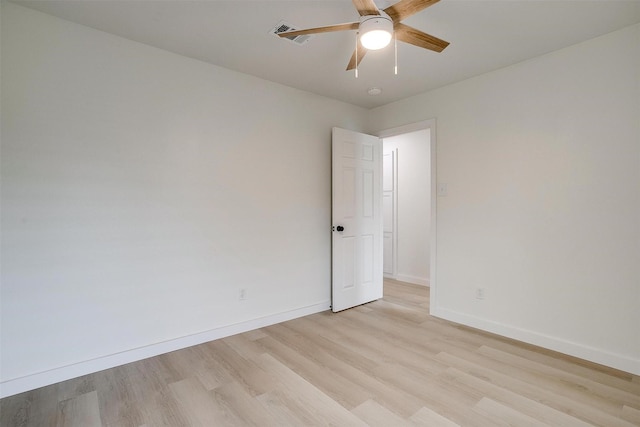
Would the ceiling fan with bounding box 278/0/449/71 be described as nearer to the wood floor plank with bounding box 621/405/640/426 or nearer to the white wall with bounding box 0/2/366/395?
the white wall with bounding box 0/2/366/395

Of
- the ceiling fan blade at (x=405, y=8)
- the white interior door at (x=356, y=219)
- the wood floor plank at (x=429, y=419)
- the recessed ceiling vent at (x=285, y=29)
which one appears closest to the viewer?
the ceiling fan blade at (x=405, y=8)

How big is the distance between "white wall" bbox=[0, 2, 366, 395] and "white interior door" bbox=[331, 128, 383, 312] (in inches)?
19.3

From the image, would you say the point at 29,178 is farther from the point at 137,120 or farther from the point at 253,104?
the point at 253,104

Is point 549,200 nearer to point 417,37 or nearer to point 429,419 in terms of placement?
point 417,37

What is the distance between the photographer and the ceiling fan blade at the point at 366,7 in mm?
1614

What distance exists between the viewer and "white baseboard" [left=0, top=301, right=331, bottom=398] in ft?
6.74

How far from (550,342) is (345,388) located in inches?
75.4

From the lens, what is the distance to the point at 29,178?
6.88 feet

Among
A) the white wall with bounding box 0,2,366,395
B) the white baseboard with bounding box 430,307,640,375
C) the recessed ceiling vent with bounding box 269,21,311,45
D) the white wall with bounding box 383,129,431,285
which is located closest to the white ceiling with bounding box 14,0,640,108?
the recessed ceiling vent with bounding box 269,21,311,45

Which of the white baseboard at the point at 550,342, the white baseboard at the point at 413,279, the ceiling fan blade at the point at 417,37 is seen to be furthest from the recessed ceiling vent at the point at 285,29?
the white baseboard at the point at 413,279

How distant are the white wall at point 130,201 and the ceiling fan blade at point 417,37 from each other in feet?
5.61

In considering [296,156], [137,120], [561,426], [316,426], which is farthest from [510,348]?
[137,120]

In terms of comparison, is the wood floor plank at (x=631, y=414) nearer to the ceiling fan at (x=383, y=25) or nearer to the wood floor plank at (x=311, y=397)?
the wood floor plank at (x=311, y=397)

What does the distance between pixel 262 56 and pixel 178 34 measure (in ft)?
2.23
